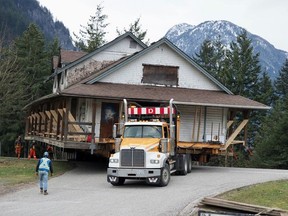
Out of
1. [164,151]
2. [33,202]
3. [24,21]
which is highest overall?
[24,21]

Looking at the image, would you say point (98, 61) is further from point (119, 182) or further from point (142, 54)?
point (119, 182)

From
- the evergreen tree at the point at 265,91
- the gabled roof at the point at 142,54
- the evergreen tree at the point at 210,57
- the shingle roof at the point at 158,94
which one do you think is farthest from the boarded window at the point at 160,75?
the evergreen tree at the point at 210,57

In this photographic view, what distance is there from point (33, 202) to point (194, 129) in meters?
14.7

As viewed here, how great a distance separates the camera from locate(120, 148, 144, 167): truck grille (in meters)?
18.2

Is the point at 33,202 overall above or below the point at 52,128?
below

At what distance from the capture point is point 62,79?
37.2 m

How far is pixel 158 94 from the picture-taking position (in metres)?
26.9

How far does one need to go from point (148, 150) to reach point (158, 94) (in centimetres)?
881

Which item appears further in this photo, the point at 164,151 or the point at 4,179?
the point at 4,179

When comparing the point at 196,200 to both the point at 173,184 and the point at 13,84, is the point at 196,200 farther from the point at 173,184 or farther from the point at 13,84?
the point at 13,84

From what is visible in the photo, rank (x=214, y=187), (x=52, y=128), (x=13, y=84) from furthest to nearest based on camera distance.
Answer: (x=13, y=84) → (x=52, y=128) → (x=214, y=187)

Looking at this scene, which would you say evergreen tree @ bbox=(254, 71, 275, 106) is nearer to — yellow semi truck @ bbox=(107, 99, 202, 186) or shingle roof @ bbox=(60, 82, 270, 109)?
shingle roof @ bbox=(60, 82, 270, 109)

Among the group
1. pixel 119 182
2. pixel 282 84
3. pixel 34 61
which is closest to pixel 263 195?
pixel 119 182

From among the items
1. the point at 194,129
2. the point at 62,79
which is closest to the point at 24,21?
the point at 62,79
